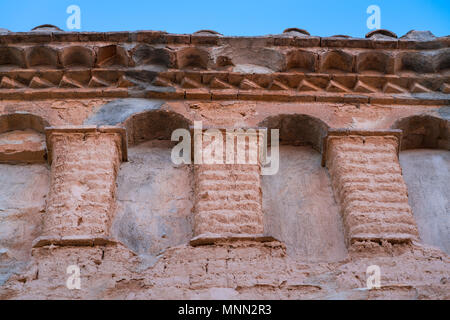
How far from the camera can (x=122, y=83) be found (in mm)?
8320

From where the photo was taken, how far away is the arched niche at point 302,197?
6391mm

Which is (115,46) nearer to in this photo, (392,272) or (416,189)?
(416,189)

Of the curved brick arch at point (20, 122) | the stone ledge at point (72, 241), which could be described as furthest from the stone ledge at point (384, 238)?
the curved brick arch at point (20, 122)

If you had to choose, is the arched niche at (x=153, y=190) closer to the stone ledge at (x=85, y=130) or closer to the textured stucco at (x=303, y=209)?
the stone ledge at (x=85, y=130)

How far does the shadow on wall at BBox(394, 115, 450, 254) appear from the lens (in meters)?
6.70

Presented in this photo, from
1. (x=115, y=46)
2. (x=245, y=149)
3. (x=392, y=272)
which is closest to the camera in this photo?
(x=392, y=272)

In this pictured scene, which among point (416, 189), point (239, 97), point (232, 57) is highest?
point (232, 57)

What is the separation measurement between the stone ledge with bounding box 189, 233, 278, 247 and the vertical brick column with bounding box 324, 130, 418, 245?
2.58 ft

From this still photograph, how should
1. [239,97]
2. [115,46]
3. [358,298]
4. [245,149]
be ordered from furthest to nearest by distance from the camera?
[115,46] < [239,97] < [245,149] < [358,298]

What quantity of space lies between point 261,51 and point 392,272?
394 centimetres

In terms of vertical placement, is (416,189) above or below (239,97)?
below

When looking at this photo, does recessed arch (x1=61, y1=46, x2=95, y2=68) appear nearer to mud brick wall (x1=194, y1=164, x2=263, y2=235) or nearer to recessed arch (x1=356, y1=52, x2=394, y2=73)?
mud brick wall (x1=194, y1=164, x2=263, y2=235)

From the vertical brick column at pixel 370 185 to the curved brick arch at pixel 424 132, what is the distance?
0.60 metres

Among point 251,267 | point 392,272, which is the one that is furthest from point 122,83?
point 392,272
